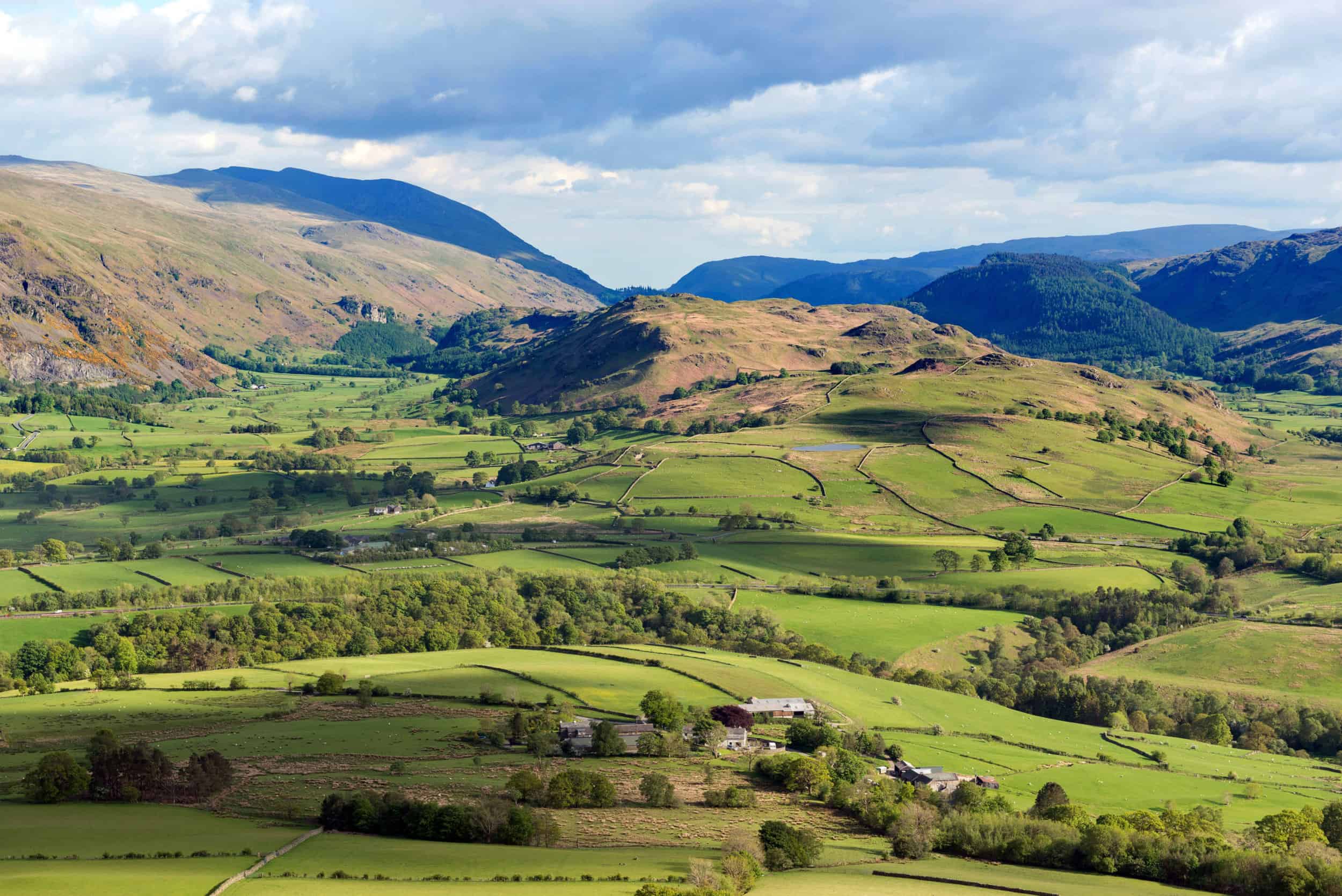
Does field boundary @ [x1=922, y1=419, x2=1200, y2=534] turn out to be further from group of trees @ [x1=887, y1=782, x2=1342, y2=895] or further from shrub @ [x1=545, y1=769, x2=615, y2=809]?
shrub @ [x1=545, y1=769, x2=615, y2=809]

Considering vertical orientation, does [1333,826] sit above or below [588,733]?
below

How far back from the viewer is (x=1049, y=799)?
6762cm

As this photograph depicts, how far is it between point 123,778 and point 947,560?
100m

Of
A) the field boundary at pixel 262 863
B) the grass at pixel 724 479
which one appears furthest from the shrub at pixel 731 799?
the grass at pixel 724 479

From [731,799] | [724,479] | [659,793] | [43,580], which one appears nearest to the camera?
[659,793]

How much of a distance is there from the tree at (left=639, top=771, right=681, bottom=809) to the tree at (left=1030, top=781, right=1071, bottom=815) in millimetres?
20043

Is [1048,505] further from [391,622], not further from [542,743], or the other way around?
[542,743]

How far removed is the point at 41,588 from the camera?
404ft

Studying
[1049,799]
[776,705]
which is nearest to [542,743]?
[776,705]

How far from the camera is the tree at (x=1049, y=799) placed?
66125 mm

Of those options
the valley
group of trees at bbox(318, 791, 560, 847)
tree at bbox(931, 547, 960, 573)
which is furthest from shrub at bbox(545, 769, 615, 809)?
tree at bbox(931, 547, 960, 573)

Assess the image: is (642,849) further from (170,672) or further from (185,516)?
(185,516)

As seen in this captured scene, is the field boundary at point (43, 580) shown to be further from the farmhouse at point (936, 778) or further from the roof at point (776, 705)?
the farmhouse at point (936, 778)

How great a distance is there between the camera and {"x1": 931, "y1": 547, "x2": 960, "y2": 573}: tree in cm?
14125
